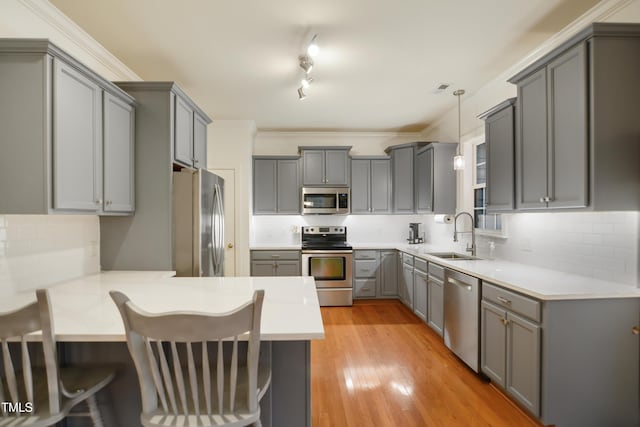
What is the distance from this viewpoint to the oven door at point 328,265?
4461 mm

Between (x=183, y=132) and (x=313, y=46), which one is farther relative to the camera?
(x=183, y=132)

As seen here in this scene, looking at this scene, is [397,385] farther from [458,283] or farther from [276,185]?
[276,185]

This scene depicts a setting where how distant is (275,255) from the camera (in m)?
4.54

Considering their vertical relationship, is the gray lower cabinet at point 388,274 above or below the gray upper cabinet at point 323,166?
below

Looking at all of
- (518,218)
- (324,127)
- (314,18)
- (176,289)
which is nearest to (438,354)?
(518,218)

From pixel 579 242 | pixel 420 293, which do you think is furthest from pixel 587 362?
pixel 420 293

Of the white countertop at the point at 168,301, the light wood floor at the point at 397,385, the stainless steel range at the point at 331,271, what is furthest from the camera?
the stainless steel range at the point at 331,271

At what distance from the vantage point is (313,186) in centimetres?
484

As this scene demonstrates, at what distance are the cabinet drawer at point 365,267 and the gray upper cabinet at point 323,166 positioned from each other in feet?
4.19

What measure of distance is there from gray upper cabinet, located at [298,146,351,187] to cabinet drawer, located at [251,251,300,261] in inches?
46.0

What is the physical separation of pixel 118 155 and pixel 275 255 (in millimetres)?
2685

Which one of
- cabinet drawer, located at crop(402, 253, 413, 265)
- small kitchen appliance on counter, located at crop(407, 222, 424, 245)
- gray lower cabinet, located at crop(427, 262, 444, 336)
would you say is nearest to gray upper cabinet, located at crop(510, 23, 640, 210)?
gray lower cabinet, located at crop(427, 262, 444, 336)

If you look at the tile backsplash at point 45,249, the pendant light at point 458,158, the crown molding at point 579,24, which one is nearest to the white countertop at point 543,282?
the pendant light at point 458,158

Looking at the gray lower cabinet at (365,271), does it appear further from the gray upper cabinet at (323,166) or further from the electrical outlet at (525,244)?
the electrical outlet at (525,244)
